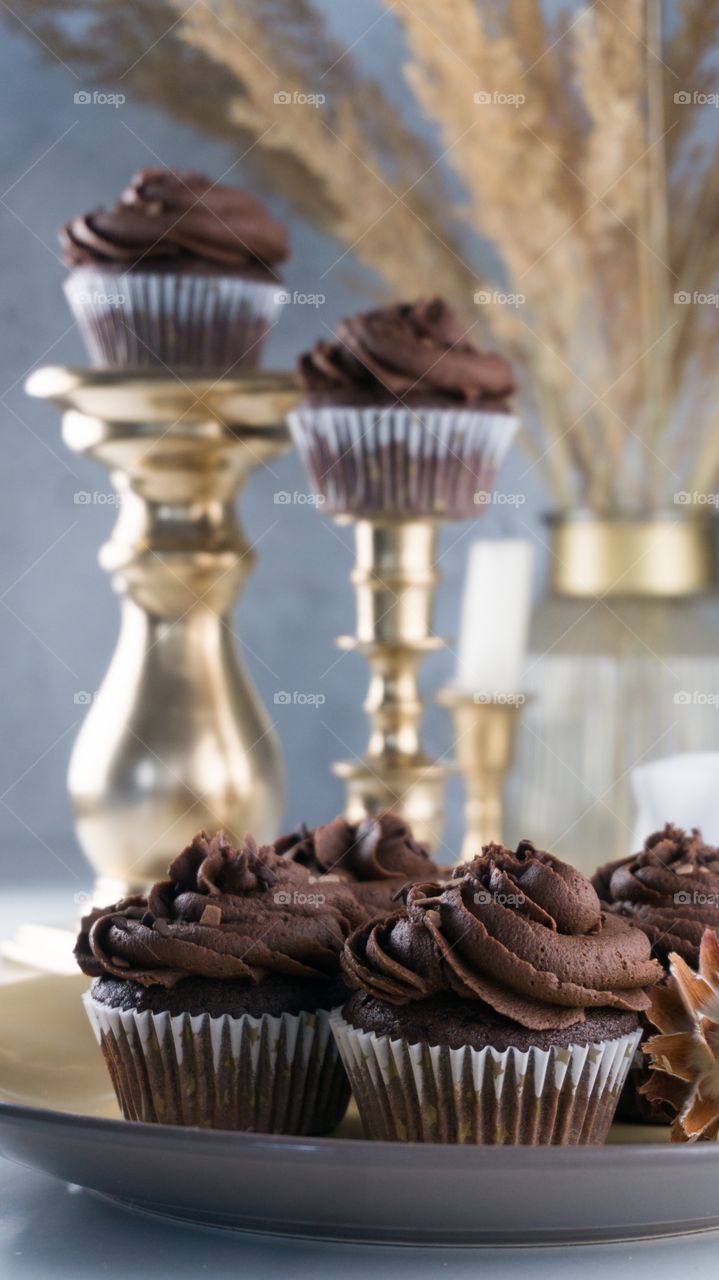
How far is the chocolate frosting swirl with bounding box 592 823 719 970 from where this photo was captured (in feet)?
2.94

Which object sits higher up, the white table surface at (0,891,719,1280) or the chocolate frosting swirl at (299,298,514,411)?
the chocolate frosting swirl at (299,298,514,411)

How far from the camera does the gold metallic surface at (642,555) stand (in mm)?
1697

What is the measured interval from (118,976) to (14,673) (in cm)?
150

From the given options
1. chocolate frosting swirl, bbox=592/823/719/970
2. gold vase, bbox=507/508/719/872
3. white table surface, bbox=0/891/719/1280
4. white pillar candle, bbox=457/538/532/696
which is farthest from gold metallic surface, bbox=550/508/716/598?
white table surface, bbox=0/891/719/1280

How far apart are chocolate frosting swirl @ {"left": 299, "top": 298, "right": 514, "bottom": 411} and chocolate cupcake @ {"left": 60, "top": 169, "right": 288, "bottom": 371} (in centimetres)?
7

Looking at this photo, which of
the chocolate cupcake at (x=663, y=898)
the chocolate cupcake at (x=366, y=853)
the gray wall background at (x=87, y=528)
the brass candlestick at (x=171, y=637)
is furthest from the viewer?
the gray wall background at (x=87, y=528)

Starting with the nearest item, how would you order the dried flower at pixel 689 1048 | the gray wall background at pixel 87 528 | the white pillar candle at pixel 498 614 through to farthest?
the dried flower at pixel 689 1048 → the white pillar candle at pixel 498 614 → the gray wall background at pixel 87 528

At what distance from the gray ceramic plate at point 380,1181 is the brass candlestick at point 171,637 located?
62 cm

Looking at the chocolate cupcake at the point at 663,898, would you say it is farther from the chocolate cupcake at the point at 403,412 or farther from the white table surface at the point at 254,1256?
the chocolate cupcake at the point at 403,412

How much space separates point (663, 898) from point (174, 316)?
2.26 ft

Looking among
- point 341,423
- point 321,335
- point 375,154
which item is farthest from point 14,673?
point 341,423

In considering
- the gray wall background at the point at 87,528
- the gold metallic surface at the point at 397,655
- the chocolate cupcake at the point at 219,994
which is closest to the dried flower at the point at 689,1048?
the chocolate cupcake at the point at 219,994

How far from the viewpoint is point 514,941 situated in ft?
2.56

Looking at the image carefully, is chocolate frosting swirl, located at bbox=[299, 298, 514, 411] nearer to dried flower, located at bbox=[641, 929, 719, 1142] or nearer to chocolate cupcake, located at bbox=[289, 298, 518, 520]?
chocolate cupcake, located at bbox=[289, 298, 518, 520]
